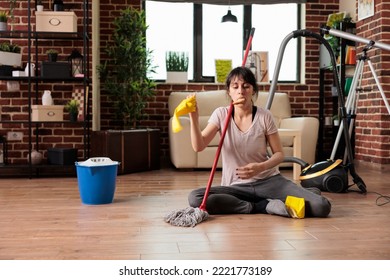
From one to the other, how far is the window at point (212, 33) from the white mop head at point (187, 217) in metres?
3.80

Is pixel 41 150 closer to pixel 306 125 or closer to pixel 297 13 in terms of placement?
pixel 306 125

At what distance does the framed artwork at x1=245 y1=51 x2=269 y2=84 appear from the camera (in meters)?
6.61

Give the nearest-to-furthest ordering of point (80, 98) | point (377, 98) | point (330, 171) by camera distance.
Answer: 1. point (330, 171)
2. point (80, 98)
3. point (377, 98)

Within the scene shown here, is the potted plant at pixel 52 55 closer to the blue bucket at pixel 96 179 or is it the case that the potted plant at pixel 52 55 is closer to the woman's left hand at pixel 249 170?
the blue bucket at pixel 96 179

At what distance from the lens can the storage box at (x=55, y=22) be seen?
16.5ft

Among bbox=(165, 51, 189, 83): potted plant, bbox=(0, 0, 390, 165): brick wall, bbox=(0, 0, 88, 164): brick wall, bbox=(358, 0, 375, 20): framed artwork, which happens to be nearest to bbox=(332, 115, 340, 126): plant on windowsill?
bbox=(0, 0, 390, 165): brick wall

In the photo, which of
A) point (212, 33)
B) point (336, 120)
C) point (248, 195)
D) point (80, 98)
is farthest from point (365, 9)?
point (248, 195)

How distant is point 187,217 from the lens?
291cm

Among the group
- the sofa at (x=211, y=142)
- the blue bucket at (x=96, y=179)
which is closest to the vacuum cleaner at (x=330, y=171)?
the blue bucket at (x=96, y=179)

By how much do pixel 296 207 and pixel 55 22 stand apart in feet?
10.1

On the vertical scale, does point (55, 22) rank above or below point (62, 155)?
above

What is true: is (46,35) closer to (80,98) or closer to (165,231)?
(80,98)
